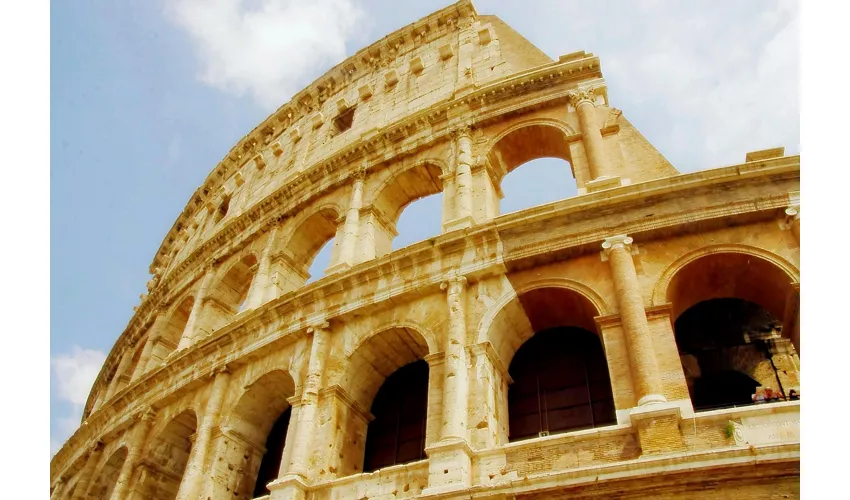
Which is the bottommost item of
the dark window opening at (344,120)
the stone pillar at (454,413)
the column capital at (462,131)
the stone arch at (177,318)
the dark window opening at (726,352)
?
the stone pillar at (454,413)

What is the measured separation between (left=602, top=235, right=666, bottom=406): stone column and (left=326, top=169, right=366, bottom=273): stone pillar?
4.72 metres

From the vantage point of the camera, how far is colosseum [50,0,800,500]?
285 inches

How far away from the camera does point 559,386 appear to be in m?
9.27

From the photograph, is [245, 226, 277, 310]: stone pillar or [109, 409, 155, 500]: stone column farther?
[245, 226, 277, 310]: stone pillar

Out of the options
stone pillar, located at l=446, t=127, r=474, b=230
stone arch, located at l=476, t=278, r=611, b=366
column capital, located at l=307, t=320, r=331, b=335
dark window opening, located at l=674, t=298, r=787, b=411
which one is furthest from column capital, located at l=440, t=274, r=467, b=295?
dark window opening, located at l=674, t=298, r=787, b=411

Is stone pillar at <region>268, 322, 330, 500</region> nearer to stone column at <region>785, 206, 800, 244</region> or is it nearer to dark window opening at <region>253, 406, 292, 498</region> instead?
dark window opening at <region>253, 406, 292, 498</region>

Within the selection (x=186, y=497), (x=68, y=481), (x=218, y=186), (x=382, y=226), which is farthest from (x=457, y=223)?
(x=218, y=186)

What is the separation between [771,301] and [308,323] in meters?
6.88

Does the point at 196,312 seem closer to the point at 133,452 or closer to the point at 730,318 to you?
the point at 133,452

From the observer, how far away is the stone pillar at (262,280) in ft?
42.0

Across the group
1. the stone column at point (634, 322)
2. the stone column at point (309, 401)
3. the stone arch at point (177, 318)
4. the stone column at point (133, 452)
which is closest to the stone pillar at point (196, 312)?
the stone arch at point (177, 318)

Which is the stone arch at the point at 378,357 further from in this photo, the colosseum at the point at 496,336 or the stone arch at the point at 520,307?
the stone arch at the point at 520,307

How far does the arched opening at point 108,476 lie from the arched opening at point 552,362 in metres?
8.30

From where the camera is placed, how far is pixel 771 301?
8617 mm
